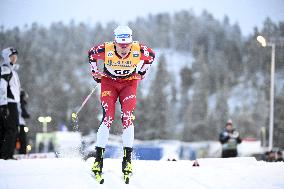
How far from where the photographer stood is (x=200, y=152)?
72562 millimetres

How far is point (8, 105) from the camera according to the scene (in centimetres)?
914

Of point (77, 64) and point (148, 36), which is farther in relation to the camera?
point (148, 36)

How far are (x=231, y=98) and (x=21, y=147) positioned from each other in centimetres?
11907

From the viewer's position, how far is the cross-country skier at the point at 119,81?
676 centimetres

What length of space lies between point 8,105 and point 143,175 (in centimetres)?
355

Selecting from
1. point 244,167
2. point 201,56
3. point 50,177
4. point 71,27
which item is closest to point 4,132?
point 50,177

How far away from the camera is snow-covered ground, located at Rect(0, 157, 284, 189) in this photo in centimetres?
606

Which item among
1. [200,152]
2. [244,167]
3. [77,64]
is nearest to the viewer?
[244,167]

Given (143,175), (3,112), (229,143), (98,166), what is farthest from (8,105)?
(229,143)

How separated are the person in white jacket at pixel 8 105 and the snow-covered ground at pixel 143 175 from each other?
1287 mm

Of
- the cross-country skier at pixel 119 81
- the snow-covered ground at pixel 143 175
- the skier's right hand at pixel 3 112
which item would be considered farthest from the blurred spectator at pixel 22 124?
the cross-country skier at pixel 119 81

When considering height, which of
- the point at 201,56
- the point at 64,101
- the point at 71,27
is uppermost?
the point at 71,27

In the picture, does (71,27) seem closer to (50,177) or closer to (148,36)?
(148,36)

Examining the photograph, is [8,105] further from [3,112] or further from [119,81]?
[119,81]
